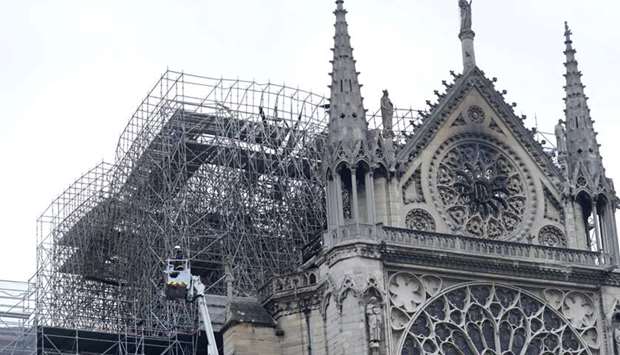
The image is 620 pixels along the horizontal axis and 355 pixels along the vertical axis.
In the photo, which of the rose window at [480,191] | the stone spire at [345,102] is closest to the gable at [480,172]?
the rose window at [480,191]

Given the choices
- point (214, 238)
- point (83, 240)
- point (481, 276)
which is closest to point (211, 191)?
point (214, 238)

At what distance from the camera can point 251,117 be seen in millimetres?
51688

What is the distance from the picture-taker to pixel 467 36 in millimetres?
46500

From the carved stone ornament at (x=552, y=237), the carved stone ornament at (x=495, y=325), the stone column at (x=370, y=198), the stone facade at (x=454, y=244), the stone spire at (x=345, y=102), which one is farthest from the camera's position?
the carved stone ornament at (x=552, y=237)

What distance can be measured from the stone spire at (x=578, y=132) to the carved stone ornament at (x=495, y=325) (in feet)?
13.9

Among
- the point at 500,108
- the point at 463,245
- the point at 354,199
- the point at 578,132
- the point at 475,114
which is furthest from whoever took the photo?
the point at 578,132

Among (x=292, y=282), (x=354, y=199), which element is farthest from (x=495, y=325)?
(x=292, y=282)

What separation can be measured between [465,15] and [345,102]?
6580 mm

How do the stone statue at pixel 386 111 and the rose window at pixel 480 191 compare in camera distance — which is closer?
the rose window at pixel 480 191

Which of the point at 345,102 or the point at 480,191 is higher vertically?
the point at 345,102

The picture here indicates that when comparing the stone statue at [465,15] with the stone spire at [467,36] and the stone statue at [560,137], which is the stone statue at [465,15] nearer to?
the stone spire at [467,36]

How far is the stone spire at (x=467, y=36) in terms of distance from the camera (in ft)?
150

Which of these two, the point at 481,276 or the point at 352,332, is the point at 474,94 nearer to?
the point at 481,276

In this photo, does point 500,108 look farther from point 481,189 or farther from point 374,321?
point 374,321
